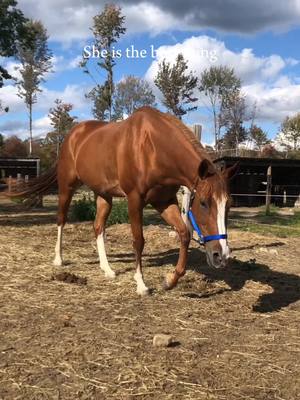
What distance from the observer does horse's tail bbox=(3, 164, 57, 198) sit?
7.82m

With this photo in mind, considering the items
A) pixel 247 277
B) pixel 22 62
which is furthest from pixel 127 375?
pixel 22 62

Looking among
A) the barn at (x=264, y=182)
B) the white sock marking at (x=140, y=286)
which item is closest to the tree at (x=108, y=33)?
the barn at (x=264, y=182)

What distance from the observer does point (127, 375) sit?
10.1ft

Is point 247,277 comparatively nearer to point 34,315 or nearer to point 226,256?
point 226,256

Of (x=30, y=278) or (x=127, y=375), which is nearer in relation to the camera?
(x=127, y=375)

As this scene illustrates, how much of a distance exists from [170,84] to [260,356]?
32.7 metres

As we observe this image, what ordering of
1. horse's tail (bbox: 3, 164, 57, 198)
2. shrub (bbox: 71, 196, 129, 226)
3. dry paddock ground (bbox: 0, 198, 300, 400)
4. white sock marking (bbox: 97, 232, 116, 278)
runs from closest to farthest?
dry paddock ground (bbox: 0, 198, 300, 400) < white sock marking (bbox: 97, 232, 116, 278) < horse's tail (bbox: 3, 164, 57, 198) < shrub (bbox: 71, 196, 129, 226)

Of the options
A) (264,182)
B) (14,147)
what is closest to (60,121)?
(14,147)

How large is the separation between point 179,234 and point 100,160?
5.00 ft

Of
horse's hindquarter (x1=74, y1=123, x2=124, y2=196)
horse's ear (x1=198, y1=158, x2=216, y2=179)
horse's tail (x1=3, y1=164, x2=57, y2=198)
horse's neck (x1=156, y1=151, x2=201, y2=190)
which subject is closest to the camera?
horse's ear (x1=198, y1=158, x2=216, y2=179)

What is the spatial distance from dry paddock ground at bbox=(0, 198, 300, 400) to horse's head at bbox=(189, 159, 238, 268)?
63 centimetres

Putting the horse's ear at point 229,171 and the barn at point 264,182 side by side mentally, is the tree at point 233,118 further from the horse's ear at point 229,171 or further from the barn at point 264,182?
the horse's ear at point 229,171

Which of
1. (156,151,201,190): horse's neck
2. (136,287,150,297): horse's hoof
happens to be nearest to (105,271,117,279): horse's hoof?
(136,287,150,297): horse's hoof

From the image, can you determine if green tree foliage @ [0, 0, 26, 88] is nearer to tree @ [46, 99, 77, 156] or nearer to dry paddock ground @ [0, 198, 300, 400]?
dry paddock ground @ [0, 198, 300, 400]
